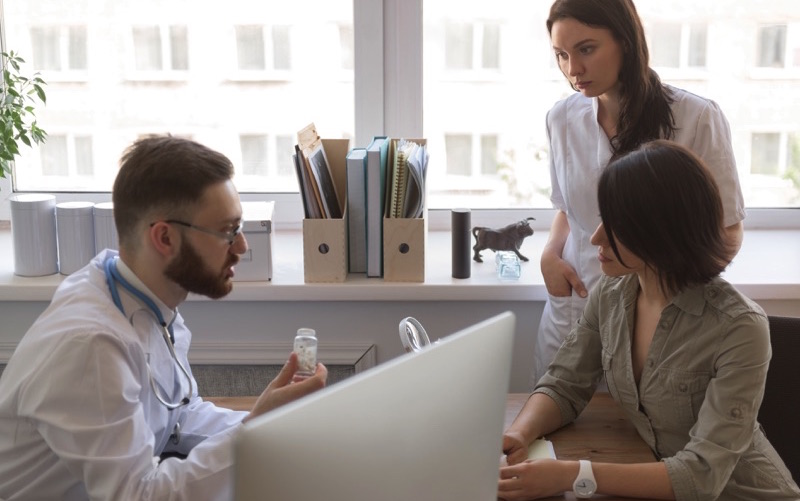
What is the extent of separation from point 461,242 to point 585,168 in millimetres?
394

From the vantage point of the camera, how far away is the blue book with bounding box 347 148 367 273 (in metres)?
2.34

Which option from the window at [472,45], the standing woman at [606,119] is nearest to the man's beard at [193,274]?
the standing woman at [606,119]

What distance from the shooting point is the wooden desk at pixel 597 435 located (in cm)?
164

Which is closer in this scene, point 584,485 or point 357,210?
point 584,485

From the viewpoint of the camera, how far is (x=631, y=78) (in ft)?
6.68

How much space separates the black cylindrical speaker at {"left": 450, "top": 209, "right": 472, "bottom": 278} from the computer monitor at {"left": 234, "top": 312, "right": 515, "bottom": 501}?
51.1 inches

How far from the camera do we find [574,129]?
2.24 meters

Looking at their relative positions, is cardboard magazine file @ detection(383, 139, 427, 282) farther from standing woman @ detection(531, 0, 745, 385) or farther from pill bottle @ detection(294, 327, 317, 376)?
pill bottle @ detection(294, 327, 317, 376)

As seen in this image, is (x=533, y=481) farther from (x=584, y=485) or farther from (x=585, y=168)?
(x=585, y=168)

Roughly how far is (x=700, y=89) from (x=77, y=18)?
1.79 m

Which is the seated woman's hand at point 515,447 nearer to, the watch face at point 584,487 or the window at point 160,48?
the watch face at point 584,487

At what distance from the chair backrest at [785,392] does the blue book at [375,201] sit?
3.07 ft

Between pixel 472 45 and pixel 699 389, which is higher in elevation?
pixel 472 45

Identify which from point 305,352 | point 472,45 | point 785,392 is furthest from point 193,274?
point 472,45
